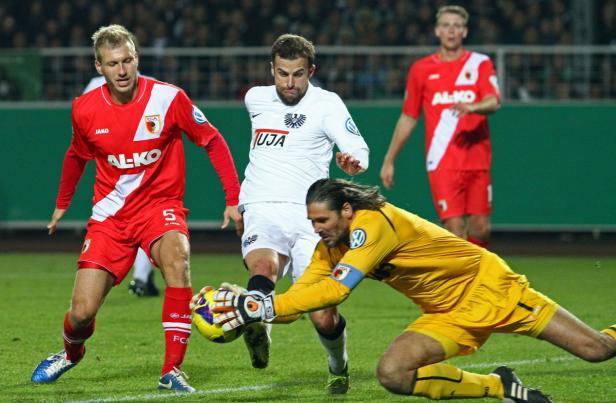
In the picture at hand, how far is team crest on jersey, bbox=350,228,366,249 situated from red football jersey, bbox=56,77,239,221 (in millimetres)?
1624

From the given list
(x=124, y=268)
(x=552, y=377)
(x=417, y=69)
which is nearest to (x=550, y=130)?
(x=417, y=69)

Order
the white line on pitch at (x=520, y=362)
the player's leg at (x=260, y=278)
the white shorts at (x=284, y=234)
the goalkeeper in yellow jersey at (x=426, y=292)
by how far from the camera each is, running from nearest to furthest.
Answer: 1. the goalkeeper in yellow jersey at (x=426, y=292)
2. the player's leg at (x=260, y=278)
3. the white shorts at (x=284, y=234)
4. the white line on pitch at (x=520, y=362)

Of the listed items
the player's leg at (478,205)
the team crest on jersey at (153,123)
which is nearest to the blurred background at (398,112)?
the player's leg at (478,205)

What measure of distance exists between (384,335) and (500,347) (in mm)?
1034

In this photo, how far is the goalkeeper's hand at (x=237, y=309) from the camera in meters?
5.98

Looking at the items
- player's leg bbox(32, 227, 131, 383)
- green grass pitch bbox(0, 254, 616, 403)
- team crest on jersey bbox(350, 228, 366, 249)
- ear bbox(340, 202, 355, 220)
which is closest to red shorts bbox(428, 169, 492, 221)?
green grass pitch bbox(0, 254, 616, 403)

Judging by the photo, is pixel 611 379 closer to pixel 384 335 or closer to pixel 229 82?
pixel 384 335

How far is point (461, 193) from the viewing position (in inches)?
435

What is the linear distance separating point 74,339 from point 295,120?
1.94 metres

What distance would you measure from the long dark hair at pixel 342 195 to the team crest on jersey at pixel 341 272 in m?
0.33

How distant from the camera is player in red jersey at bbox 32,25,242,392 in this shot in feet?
24.7

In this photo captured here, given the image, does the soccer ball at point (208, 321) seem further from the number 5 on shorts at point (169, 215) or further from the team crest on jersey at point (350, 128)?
the team crest on jersey at point (350, 128)

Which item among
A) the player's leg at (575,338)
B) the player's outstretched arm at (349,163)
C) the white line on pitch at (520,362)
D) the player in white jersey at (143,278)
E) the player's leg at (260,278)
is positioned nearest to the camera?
the player's leg at (575,338)

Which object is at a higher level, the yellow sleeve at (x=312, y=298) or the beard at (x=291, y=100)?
the beard at (x=291, y=100)
